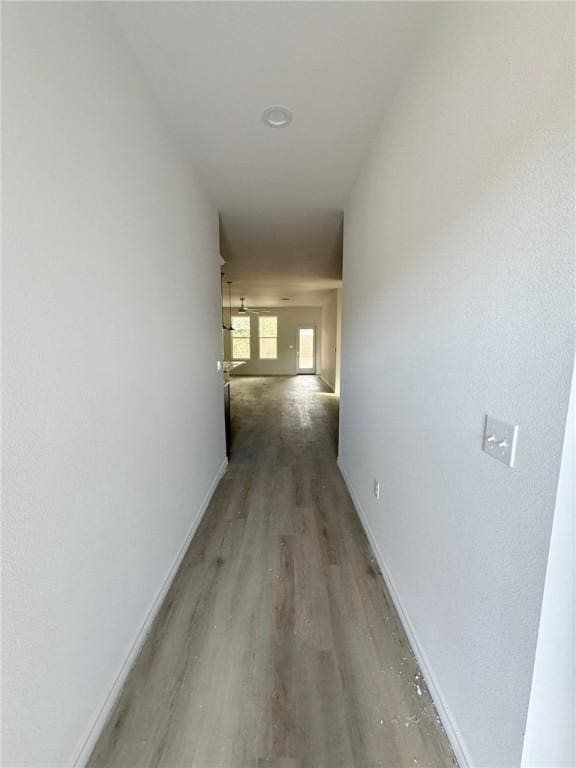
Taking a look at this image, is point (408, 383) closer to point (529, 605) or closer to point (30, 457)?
point (529, 605)

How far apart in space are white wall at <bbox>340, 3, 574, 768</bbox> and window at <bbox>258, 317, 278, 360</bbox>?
33.4ft

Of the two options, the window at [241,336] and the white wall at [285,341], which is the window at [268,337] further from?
the window at [241,336]

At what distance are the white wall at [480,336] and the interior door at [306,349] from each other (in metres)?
10.1

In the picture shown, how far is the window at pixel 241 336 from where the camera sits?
11602 mm

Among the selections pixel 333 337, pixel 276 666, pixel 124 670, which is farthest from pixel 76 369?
pixel 333 337

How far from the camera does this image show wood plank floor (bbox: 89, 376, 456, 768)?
101cm

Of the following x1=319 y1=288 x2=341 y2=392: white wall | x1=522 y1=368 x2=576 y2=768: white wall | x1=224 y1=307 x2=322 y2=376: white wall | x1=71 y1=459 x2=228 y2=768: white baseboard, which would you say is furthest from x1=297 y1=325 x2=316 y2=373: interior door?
x1=522 y1=368 x2=576 y2=768: white wall

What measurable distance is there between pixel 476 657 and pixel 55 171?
1915 mm

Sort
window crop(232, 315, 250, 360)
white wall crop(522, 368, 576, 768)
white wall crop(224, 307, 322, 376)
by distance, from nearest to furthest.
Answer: white wall crop(522, 368, 576, 768)
white wall crop(224, 307, 322, 376)
window crop(232, 315, 250, 360)

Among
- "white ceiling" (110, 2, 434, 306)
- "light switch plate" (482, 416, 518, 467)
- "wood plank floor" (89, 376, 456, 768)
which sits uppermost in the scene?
"white ceiling" (110, 2, 434, 306)

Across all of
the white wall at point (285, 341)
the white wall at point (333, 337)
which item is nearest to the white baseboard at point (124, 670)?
the white wall at point (333, 337)

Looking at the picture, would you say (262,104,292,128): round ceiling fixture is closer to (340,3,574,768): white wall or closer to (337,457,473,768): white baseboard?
(340,3,574,768): white wall

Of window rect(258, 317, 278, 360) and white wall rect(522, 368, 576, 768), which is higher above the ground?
window rect(258, 317, 278, 360)

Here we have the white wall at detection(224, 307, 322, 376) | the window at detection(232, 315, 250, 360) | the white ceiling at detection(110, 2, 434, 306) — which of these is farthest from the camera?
the window at detection(232, 315, 250, 360)
